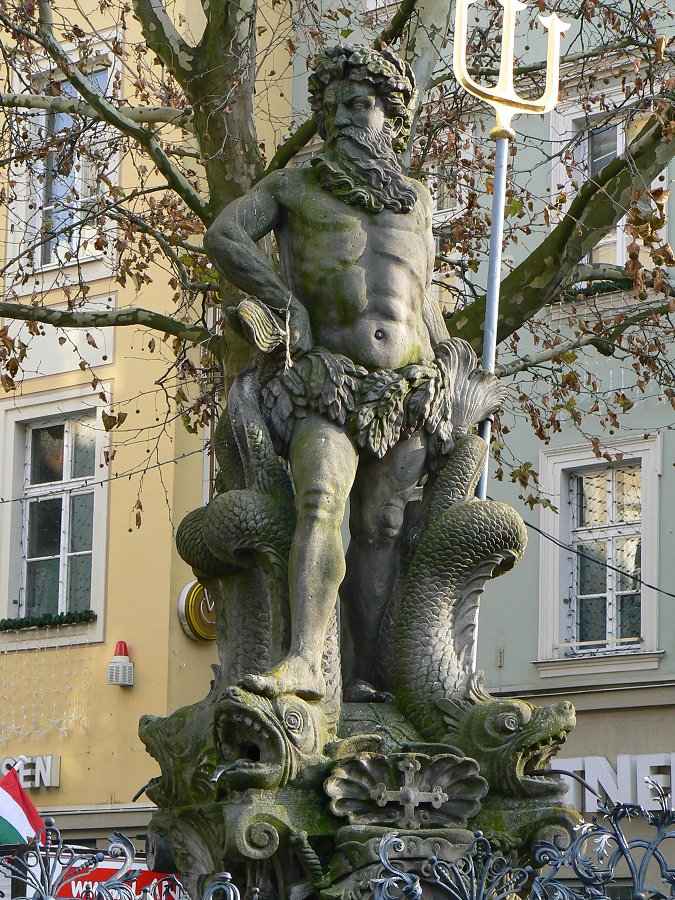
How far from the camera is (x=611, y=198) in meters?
12.7

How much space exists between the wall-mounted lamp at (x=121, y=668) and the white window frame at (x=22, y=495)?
46 cm

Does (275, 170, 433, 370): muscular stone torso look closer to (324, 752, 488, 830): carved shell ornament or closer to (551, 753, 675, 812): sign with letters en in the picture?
(324, 752, 488, 830): carved shell ornament

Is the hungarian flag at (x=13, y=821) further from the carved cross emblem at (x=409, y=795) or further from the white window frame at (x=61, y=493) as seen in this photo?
the white window frame at (x=61, y=493)

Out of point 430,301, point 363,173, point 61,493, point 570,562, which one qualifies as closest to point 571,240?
point 430,301

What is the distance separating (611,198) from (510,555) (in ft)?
20.8

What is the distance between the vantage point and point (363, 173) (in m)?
6.90

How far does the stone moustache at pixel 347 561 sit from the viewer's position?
238 inches

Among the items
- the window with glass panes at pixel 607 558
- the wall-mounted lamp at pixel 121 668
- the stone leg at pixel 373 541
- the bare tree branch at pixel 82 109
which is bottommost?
the wall-mounted lamp at pixel 121 668

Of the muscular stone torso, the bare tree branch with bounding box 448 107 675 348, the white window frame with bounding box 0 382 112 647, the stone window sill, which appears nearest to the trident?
the muscular stone torso

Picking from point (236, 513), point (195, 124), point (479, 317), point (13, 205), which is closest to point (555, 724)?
point (236, 513)

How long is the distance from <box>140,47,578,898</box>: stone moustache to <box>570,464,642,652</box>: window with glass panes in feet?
40.4

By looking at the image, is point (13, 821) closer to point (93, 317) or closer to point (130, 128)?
point (93, 317)

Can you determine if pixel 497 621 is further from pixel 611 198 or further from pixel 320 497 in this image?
pixel 320 497

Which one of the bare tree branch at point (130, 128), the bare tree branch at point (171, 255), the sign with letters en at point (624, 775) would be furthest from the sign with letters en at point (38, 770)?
the bare tree branch at point (130, 128)
